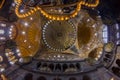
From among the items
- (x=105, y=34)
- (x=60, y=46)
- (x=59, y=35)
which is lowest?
(x=60, y=46)

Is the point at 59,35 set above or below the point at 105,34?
below

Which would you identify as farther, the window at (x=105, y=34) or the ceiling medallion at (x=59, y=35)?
the ceiling medallion at (x=59, y=35)

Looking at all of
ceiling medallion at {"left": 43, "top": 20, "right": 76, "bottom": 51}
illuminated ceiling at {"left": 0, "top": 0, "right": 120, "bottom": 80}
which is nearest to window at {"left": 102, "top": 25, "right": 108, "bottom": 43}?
illuminated ceiling at {"left": 0, "top": 0, "right": 120, "bottom": 80}

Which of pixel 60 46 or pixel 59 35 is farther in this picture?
pixel 59 35

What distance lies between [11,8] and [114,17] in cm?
1187

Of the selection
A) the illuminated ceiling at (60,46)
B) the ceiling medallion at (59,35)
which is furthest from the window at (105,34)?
the ceiling medallion at (59,35)

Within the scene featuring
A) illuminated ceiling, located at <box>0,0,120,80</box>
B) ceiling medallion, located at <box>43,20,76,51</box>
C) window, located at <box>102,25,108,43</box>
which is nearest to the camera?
illuminated ceiling, located at <box>0,0,120,80</box>

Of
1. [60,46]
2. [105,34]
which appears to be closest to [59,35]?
[60,46]

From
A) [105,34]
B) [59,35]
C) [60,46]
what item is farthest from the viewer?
[59,35]

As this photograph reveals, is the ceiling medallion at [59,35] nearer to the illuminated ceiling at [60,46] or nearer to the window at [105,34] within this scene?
the illuminated ceiling at [60,46]

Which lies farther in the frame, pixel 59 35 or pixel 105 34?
pixel 59 35

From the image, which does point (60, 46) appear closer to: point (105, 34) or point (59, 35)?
point (59, 35)

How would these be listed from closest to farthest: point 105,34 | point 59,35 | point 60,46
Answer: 1. point 105,34
2. point 60,46
3. point 59,35

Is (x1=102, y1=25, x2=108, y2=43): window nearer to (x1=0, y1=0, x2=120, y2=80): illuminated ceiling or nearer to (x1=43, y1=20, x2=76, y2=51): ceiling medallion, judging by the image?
(x1=0, y1=0, x2=120, y2=80): illuminated ceiling
